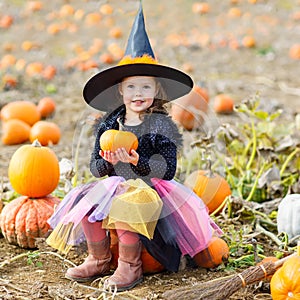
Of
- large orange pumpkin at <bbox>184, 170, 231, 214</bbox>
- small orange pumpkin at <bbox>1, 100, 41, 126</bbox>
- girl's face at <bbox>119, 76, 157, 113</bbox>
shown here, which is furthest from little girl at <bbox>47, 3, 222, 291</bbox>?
small orange pumpkin at <bbox>1, 100, 41, 126</bbox>

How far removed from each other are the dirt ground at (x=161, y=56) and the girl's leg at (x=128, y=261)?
0.21 feet

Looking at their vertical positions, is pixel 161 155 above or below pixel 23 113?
below

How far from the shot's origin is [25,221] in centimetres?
365

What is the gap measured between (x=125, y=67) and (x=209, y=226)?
86 centimetres

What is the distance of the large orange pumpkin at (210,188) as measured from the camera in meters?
4.07

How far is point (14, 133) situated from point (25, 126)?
0.14 metres

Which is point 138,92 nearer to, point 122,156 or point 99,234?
point 122,156

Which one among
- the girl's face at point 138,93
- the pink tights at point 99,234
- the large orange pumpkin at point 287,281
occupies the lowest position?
the large orange pumpkin at point 287,281

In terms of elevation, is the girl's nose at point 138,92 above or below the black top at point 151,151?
above

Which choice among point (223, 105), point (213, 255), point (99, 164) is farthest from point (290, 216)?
point (223, 105)

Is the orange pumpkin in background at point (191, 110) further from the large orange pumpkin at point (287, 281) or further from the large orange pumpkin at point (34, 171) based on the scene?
the large orange pumpkin at point (287, 281)

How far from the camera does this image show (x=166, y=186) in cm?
326

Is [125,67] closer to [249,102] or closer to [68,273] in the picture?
[68,273]

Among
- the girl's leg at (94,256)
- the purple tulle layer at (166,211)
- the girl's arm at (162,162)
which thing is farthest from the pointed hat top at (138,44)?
the girl's leg at (94,256)
